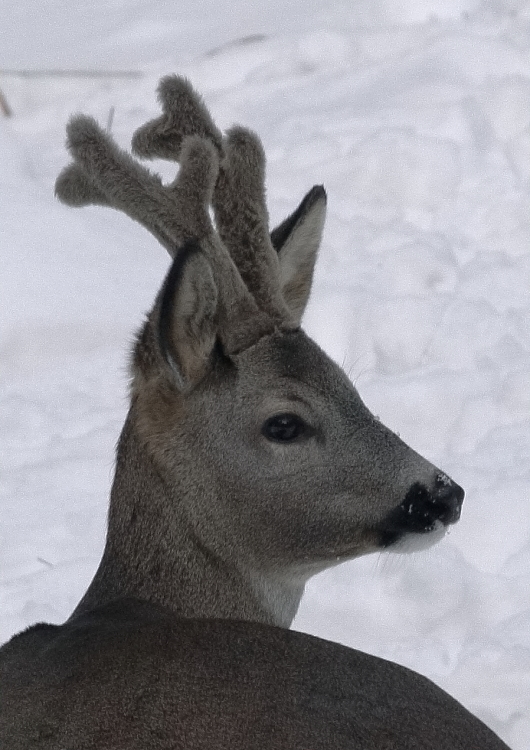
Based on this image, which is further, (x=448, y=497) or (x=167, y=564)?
(x=167, y=564)

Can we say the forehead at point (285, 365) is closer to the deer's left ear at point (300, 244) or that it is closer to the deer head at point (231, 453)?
the deer head at point (231, 453)

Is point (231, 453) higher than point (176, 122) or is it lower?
lower

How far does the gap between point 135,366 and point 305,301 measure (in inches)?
20.2

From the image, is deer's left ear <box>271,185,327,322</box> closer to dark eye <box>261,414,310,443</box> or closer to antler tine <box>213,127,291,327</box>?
antler tine <box>213,127,291,327</box>

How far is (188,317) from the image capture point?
127 inches

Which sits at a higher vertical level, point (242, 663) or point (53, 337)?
point (53, 337)

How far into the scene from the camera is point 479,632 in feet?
14.4

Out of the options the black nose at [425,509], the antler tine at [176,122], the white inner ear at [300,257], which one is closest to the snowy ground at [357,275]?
the white inner ear at [300,257]

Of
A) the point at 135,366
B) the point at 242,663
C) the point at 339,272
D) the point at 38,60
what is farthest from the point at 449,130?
the point at 242,663

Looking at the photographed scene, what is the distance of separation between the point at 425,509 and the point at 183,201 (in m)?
0.80

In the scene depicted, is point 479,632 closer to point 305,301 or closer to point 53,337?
point 305,301

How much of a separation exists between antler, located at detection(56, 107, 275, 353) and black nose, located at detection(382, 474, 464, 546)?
1.50 ft

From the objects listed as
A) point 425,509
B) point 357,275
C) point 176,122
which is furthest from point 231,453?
point 357,275

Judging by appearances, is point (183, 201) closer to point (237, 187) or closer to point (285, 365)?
point (237, 187)
